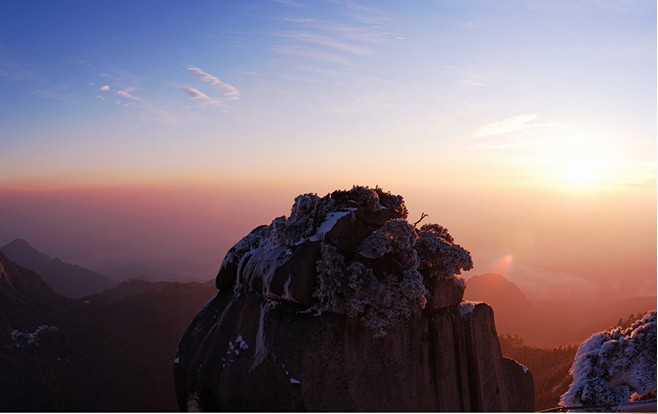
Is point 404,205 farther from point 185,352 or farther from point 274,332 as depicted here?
point 185,352

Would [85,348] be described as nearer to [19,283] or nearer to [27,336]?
[27,336]

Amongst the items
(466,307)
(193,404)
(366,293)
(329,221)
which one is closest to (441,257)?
(466,307)

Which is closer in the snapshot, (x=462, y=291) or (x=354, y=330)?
(x=354, y=330)

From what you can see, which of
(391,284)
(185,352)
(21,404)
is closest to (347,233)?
(391,284)

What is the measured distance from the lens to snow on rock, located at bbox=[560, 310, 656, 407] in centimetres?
1934

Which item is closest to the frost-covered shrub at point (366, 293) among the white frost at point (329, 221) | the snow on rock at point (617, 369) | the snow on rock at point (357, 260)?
the snow on rock at point (357, 260)

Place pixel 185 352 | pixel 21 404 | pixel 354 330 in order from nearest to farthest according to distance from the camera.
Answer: pixel 354 330, pixel 185 352, pixel 21 404

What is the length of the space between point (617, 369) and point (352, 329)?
1135 cm

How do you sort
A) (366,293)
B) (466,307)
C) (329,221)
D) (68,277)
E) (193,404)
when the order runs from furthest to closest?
(68,277)
(466,307)
(193,404)
(329,221)
(366,293)

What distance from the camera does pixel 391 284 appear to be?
57.1ft

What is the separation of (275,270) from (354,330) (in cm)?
349

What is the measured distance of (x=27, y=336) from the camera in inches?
2677

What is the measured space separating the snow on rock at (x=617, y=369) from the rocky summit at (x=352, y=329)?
2296mm

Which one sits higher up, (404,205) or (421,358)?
(404,205)
